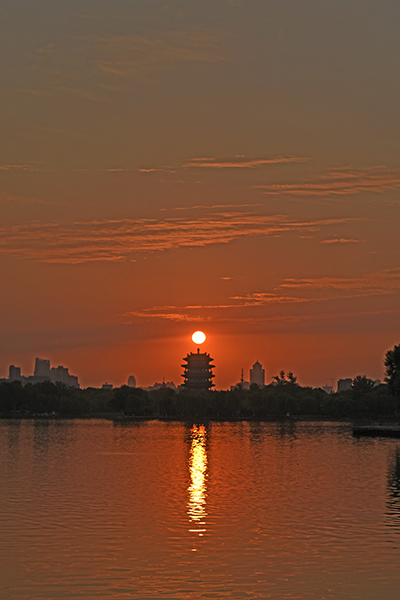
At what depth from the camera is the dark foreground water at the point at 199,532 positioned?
2714 cm

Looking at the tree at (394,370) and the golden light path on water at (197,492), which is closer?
the golden light path on water at (197,492)

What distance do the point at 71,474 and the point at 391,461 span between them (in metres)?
31.9

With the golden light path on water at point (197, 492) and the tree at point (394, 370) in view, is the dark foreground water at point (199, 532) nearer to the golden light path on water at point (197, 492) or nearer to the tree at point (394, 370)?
the golden light path on water at point (197, 492)

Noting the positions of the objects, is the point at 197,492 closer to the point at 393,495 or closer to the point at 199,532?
the point at 393,495

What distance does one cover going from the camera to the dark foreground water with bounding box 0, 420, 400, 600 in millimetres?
27141

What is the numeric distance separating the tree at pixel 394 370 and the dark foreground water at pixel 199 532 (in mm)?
64556

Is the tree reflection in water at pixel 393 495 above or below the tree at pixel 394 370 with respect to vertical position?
below

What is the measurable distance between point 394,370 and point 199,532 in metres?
114

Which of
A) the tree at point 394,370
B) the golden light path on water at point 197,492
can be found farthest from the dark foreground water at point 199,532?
the tree at point 394,370

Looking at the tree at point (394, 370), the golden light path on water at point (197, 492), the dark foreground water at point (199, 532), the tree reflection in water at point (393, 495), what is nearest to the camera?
the dark foreground water at point (199, 532)

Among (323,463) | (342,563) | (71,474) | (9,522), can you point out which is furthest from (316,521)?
(323,463)

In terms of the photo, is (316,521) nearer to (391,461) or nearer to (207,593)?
(207,593)

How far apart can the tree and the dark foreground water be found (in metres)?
64.6

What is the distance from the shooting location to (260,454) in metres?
97.6
